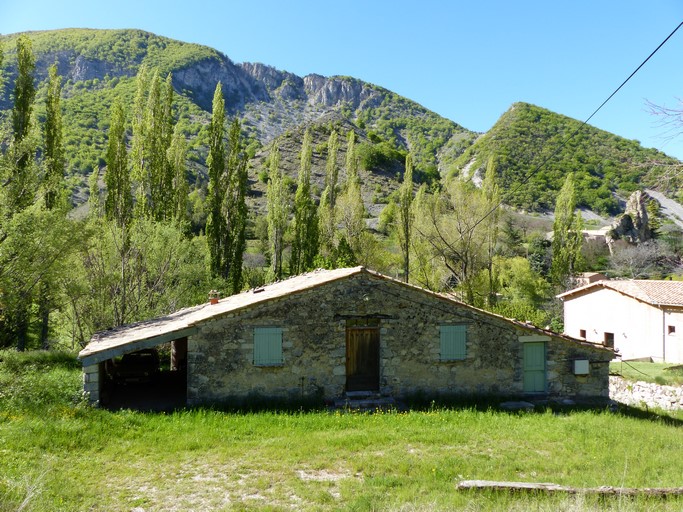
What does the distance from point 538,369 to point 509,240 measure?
44005 mm

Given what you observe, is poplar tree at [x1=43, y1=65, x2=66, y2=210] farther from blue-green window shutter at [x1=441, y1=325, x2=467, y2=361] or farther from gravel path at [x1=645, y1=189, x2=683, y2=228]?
gravel path at [x1=645, y1=189, x2=683, y2=228]

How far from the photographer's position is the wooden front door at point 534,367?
45.7 feet

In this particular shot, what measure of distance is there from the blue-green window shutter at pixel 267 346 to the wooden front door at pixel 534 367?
7385 millimetres

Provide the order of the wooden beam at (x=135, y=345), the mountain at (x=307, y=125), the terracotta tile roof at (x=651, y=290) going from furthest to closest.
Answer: the mountain at (x=307, y=125) < the terracotta tile roof at (x=651, y=290) < the wooden beam at (x=135, y=345)

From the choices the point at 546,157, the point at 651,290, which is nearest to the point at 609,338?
the point at 651,290

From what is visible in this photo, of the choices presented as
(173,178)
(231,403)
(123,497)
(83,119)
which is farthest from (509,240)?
(83,119)

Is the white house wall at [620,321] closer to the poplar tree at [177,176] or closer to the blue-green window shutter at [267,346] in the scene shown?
the blue-green window shutter at [267,346]

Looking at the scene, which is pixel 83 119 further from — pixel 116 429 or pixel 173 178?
pixel 116 429

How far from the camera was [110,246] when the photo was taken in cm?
2067

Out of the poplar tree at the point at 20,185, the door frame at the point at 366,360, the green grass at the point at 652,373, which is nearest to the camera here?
the door frame at the point at 366,360

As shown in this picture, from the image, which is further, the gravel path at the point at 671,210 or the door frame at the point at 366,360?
the gravel path at the point at 671,210

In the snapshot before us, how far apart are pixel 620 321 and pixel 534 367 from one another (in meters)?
15.0

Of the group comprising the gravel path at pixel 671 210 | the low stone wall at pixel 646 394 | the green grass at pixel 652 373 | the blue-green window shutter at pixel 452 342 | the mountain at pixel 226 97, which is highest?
the mountain at pixel 226 97

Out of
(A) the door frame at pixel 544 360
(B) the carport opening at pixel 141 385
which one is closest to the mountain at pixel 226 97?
(B) the carport opening at pixel 141 385
